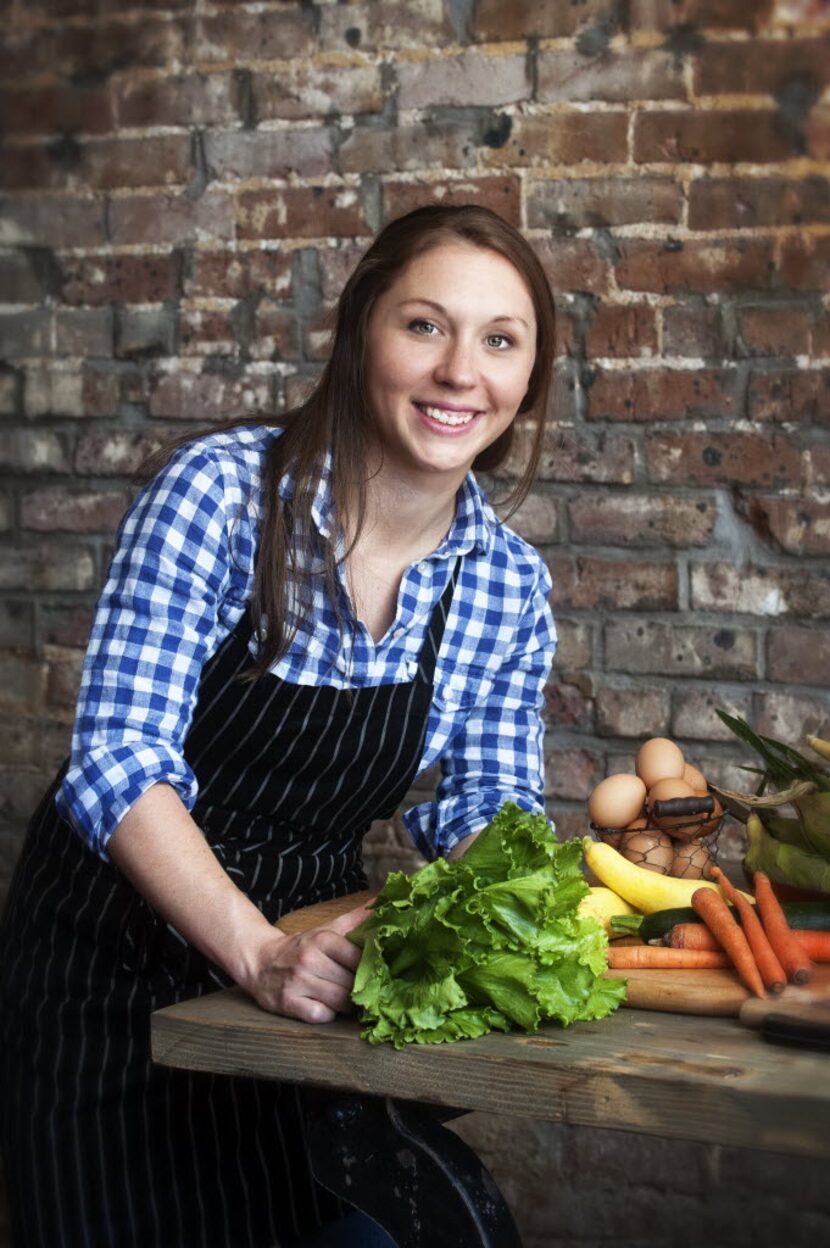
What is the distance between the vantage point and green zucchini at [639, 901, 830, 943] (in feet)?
4.99

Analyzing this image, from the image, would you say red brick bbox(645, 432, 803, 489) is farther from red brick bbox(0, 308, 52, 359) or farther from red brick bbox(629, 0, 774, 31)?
red brick bbox(0, 308, 52, 359)

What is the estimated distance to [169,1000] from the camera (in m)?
1.73

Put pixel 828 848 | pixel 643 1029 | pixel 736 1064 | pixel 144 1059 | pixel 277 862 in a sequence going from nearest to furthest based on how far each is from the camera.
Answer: pixel 736 1064, pixel 643 1029, pixel 828 848, pixel 144 1059, pixel 277 862

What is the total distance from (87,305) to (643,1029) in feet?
6.57

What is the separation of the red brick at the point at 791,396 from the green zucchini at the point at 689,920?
1.15m

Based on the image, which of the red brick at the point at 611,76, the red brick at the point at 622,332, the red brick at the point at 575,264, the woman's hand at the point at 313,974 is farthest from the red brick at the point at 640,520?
the woman's hand at the point at 313,974

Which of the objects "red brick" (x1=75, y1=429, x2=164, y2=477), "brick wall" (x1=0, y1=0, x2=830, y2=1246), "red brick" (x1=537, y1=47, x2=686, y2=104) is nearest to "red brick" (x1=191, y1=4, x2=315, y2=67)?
"brick wall" (x1=0, y1=0, x2=830, y2=1246)

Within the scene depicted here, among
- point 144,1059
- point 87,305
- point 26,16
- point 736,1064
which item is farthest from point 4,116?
point 736,1064

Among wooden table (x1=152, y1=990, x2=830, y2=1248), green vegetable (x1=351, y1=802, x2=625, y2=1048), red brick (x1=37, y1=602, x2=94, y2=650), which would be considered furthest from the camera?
red brick (x1=37, y1=602, x2=94, y2=650)

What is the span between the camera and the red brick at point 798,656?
2.52 m

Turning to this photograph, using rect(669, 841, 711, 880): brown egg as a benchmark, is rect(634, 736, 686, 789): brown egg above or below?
above

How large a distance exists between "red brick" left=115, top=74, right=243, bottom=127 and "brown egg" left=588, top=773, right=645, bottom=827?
1.57m

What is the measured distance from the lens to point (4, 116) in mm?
2857

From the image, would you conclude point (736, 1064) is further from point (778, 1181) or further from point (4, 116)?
point (4, 116)
